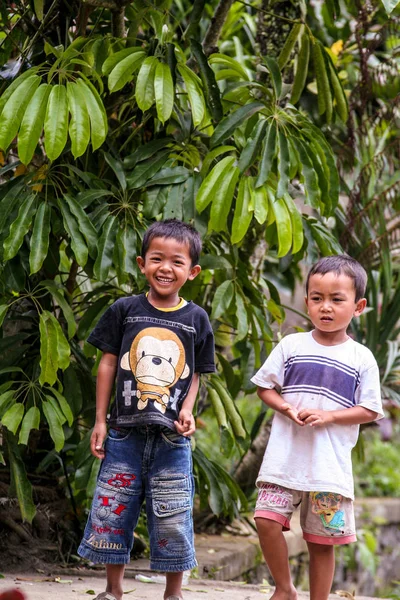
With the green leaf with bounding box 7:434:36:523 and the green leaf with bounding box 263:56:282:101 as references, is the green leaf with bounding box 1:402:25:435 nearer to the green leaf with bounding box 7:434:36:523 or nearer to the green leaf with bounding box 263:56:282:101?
the green leaf with bounding box 7:434:36:523

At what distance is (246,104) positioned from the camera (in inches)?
117

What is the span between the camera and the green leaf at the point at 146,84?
2.66 metres

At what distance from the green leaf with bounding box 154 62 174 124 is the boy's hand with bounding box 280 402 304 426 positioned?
0.97 m

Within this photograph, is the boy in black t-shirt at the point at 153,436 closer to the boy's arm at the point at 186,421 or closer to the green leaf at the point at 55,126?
the boy's arm at the point at 186,421

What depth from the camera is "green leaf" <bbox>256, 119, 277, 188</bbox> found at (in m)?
2.80

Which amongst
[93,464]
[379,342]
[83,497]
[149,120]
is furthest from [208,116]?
[379,342]

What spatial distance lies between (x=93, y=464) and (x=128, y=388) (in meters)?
0.74

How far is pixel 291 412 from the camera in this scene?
233 centimetres

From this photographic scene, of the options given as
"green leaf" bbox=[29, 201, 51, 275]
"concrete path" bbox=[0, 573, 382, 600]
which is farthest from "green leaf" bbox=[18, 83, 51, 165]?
"concrete path" bbox=[0, 573, 382, 600]

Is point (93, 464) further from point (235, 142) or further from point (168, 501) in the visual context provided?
point (235, 142)

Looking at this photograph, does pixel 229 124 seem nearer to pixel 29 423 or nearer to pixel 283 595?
pixel 29 423

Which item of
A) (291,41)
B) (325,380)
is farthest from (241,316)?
(291,41)

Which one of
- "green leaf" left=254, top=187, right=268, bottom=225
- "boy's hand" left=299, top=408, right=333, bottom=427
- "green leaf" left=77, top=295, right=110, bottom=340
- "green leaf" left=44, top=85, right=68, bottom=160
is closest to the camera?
"boy's hand" left=299, top=408, right=333, bottom=427

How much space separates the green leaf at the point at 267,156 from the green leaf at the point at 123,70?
1.58 ft
